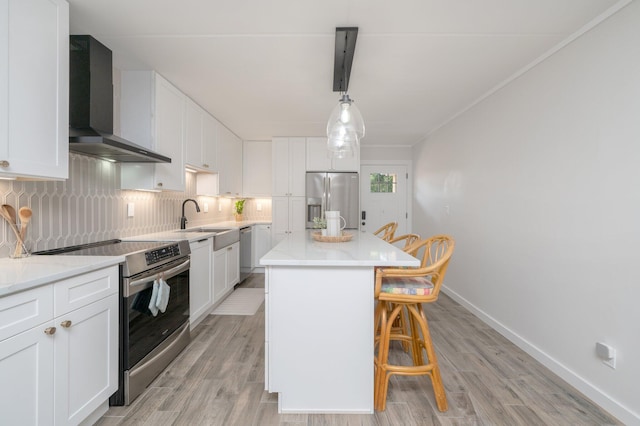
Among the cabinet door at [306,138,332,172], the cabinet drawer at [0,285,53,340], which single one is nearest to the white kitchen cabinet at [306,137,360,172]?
the cabinet door at [306,138,332,172]

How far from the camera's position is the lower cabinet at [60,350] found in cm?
118

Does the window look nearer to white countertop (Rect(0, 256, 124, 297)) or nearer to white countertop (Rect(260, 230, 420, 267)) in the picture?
white countertop (Rect(260, 230, 420, 267))

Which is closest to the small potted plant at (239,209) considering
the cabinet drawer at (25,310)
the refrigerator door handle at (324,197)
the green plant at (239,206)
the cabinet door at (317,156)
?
the green plant at (239,206)

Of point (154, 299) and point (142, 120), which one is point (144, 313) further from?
point (142, 120)

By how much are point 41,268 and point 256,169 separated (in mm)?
4185

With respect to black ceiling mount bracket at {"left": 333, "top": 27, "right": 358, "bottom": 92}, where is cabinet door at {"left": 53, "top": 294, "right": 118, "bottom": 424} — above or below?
below

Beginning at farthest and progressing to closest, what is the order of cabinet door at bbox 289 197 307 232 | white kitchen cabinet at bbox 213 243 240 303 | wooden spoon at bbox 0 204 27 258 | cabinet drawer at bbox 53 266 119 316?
cabinet door at bbox 289 197 307 232
white kitchen cabinet at bbox 213 243 240 303
wooden spoon at bbox 0 204 27 258
cabinet drawer at bbox 53 266 119 316

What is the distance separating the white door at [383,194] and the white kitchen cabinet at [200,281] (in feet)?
10.8

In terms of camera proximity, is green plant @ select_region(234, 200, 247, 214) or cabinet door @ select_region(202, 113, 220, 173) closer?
cabinet door @ select_region(202, 113, 220, 173)

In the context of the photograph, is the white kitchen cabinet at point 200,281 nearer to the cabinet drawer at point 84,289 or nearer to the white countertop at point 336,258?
the cabinet drawer at point 84,289

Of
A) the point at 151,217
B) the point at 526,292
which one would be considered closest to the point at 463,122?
the point at 526,292

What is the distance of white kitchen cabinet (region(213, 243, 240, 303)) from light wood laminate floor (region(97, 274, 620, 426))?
83 centimetres

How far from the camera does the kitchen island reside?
176 centimetres

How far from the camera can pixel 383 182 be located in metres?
5.86
